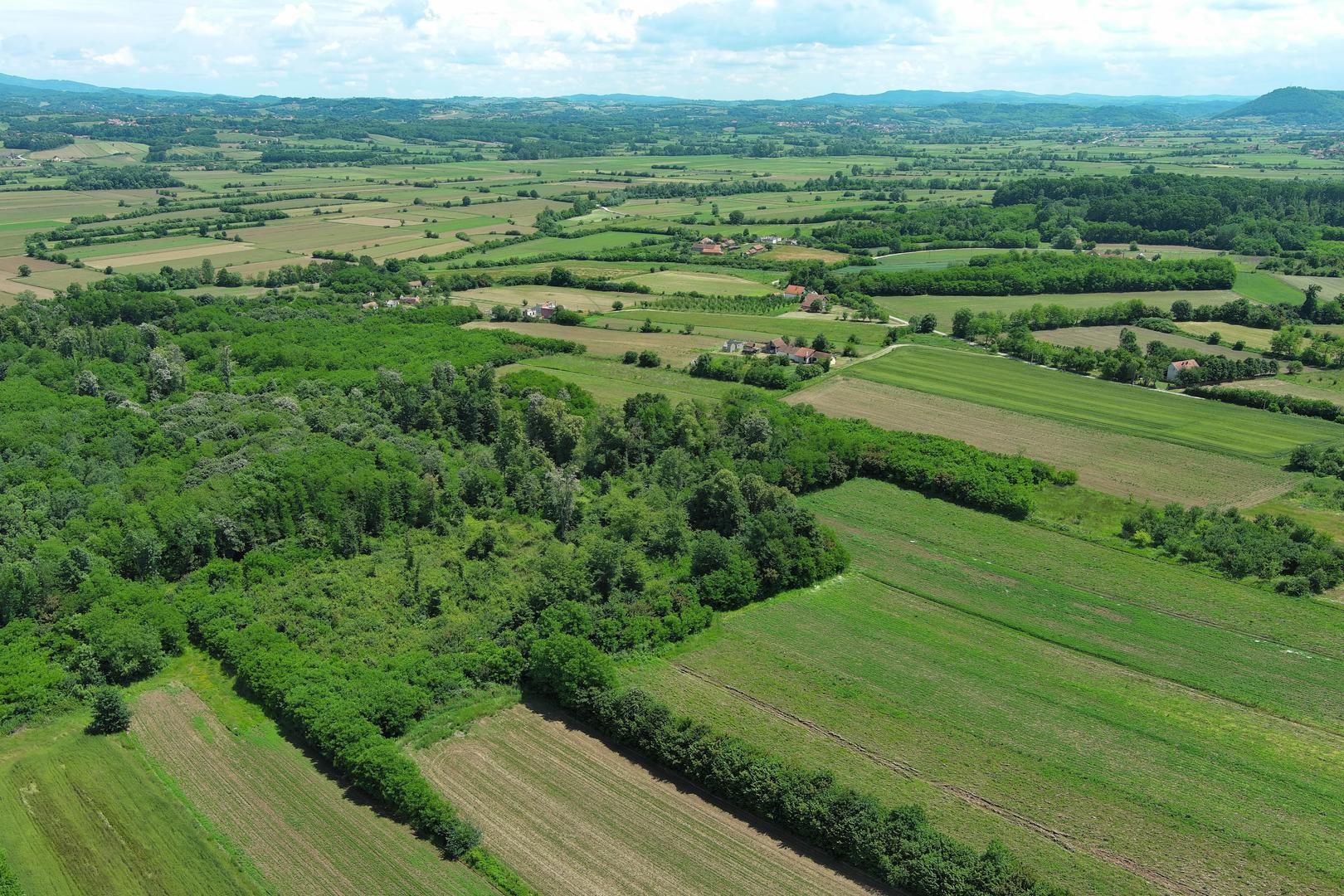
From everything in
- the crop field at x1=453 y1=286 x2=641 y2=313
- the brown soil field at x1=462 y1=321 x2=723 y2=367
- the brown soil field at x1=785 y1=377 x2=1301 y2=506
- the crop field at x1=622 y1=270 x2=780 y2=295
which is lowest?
the brown soil field at x1=785 y1=377 x2=1301 y2=506

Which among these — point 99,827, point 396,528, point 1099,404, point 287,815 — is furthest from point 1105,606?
point 99,827

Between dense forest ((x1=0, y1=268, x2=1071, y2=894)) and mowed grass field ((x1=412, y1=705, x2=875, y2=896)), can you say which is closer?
mowed grass field ((x1=412, y1=705, x2=875, y2=896))

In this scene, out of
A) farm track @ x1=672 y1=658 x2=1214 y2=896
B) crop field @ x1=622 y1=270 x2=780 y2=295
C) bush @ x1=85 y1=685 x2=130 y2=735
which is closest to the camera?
farm track @ x1=672 y1=658 x2=1214 y2=896

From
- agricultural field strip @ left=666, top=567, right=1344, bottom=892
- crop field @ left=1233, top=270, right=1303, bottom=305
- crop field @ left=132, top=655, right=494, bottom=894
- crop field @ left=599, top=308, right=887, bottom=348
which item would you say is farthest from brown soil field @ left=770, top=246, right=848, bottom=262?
crop field @ left=132, top=655, right=494, bottom=894

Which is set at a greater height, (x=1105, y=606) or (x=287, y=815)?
(x=1105, y=606)

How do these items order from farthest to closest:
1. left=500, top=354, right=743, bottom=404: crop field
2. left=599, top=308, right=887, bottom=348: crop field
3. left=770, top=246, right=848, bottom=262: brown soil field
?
left=770, top=246, right=848, bottom=262: brown soil field → left=599, top=308, right=887, bottom=348: crop field → left=500, top=354, right=743, bottom=404: crop field

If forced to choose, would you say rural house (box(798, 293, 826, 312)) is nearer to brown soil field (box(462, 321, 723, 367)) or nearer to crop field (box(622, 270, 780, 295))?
crop field (box(622, 270, 780, 295))

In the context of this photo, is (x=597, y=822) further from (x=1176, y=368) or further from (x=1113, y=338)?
(x=1113, y=338)

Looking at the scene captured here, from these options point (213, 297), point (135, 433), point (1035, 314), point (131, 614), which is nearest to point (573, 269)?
point (213, 297)
